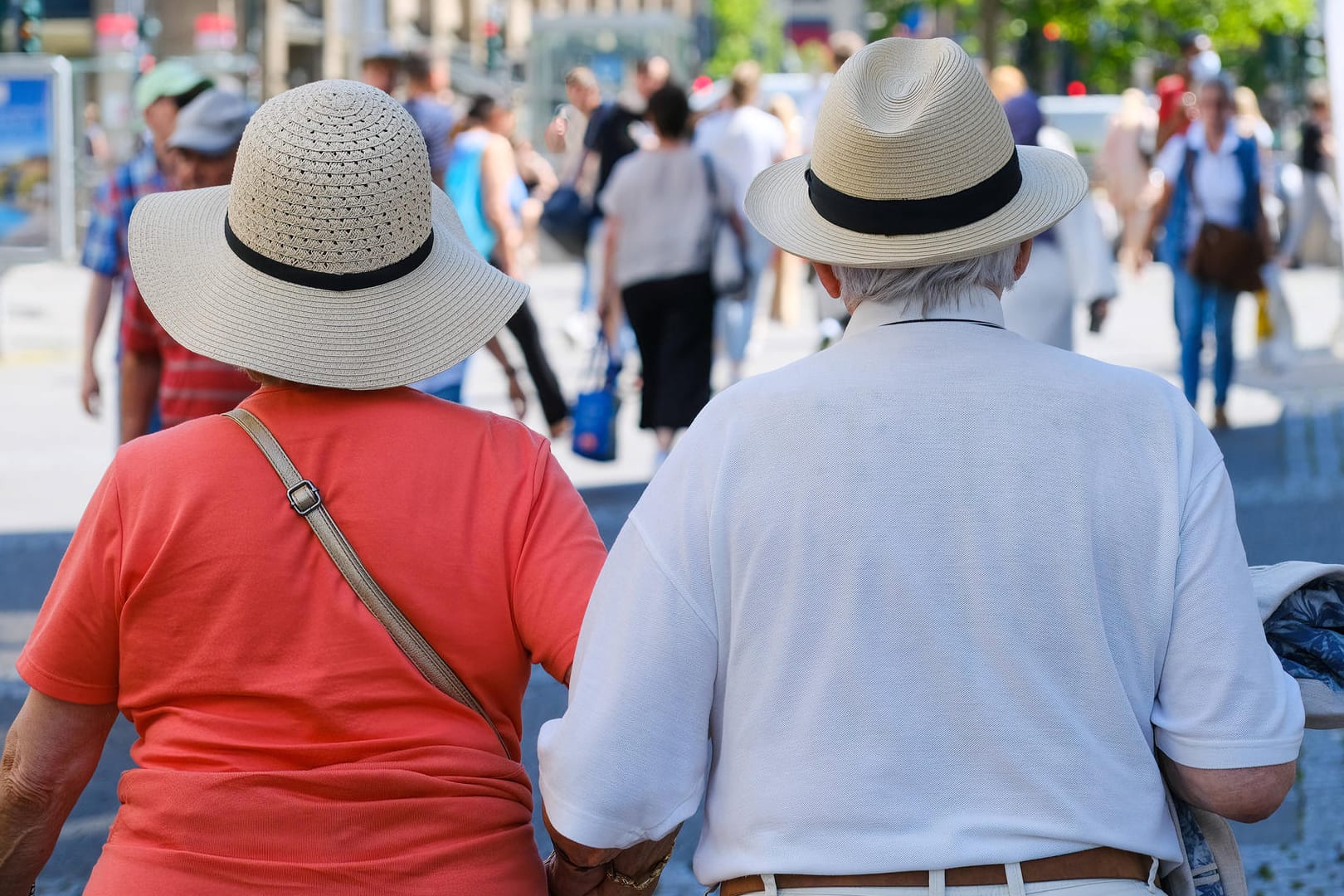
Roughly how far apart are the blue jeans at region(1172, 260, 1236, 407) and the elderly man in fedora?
842cm

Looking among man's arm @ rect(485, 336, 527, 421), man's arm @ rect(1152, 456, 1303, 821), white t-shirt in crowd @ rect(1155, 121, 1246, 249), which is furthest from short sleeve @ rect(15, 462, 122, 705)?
white t-shirt in crowd @ rect(1155, 121, 1246, 249)

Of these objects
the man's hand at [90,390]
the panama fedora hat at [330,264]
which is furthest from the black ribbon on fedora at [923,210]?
the man's hand at [90,390]

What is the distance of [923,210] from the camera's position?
6.94 feet

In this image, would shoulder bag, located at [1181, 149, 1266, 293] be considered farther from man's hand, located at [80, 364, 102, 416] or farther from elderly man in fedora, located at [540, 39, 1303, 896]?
elderly man in fedora, located at [540, 39, 1303, 896]

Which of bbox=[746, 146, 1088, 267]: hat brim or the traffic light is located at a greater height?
bbox=[746, 146, 1088, 267]: hat brim

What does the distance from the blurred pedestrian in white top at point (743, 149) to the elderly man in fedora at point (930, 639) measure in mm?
8025

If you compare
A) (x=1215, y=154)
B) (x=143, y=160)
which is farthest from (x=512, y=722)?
(x=1215, y=154)

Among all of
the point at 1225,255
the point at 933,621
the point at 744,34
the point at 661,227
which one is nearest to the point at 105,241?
the point at 661,227

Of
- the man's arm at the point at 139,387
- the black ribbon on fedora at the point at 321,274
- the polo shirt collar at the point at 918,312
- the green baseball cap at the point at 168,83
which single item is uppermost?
the polo shirt collar at the point at 918,312

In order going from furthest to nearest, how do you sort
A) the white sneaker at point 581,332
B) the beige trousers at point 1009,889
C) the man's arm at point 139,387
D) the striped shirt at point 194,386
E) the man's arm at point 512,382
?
the white sneaker at point 581,332, the man's arm at point 512,382, the man's arm at point 139,387, the striped shirt at point 194,386, the beige trousers at point 1009,889

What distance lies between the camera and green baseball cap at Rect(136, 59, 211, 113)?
553 cm

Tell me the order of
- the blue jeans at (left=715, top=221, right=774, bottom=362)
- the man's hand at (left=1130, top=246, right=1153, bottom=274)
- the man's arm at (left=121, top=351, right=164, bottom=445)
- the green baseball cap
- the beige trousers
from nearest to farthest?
the beige trousers → the man's arm at (left=121, top=351, right=164, bottom=445) → the green baseball cap → the man's hand at (left=1130, top=246, right=1153, bottom=274) → the blue jeans at (left=715, top=221, right=774, bottom=362)

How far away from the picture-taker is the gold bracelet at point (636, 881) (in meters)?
2.21

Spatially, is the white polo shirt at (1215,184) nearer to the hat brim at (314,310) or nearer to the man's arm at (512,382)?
the man's arm at (512,382)
